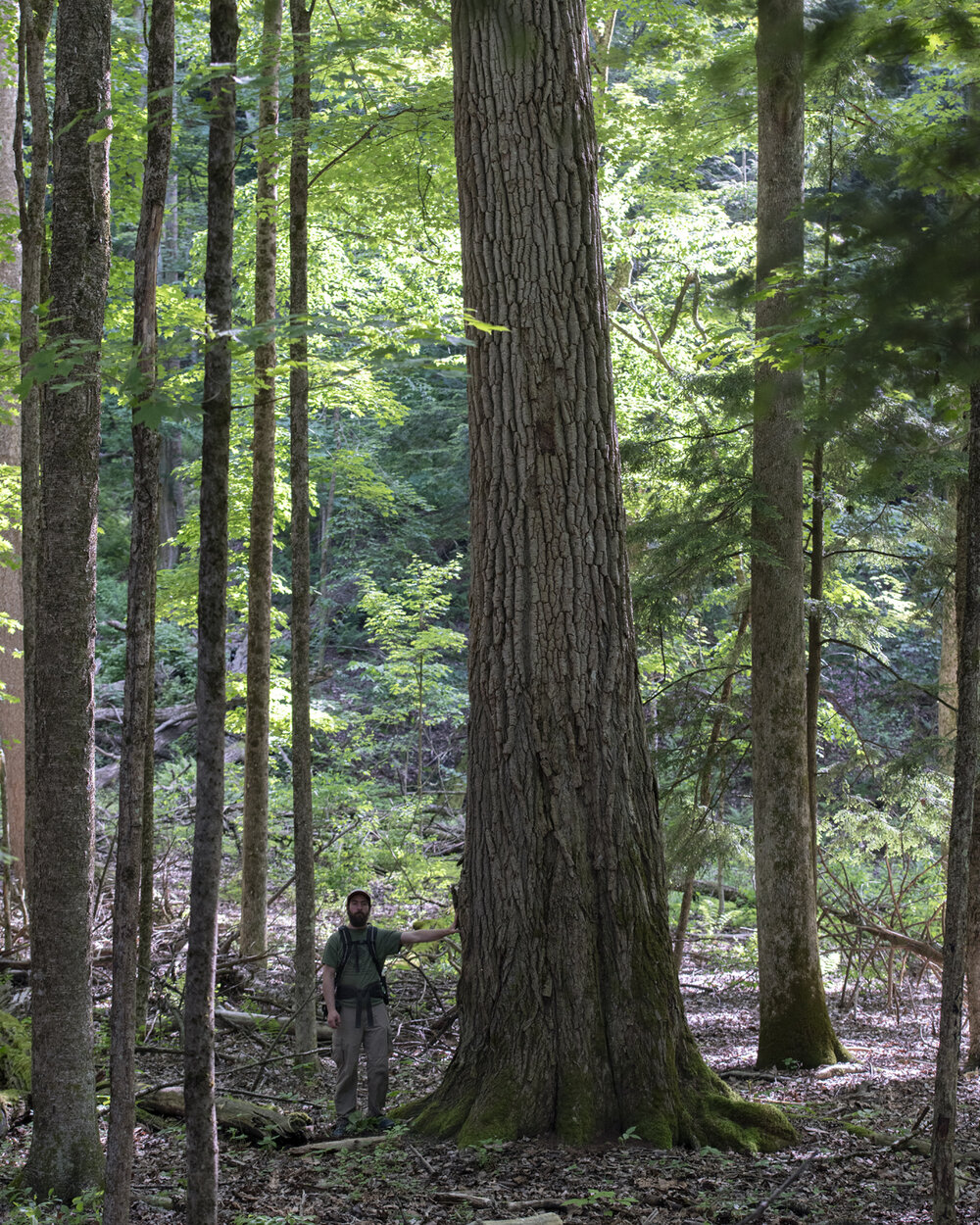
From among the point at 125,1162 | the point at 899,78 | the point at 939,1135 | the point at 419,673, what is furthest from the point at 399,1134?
the point at 419,673

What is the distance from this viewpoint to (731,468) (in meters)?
8.37

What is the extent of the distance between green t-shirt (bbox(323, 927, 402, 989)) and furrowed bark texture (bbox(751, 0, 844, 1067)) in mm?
2817

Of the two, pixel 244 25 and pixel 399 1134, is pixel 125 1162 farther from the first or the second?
pixel 244 25

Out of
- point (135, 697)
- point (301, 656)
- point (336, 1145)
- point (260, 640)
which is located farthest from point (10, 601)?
point (135, 697)

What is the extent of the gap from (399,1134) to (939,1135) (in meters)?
2.82

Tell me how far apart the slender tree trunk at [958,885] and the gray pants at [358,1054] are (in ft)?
11.4

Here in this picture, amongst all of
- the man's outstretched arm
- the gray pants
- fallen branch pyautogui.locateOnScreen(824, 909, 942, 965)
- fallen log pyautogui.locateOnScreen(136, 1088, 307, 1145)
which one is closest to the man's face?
the man's outstretched arm

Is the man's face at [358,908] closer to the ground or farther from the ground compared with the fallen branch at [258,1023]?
farther from the ground

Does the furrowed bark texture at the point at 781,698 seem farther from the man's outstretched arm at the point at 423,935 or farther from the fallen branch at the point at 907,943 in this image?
the man's outstretched arm at the point at 423,935

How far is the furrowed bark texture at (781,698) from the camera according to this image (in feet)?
23.5

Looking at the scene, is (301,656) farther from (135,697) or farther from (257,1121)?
Result: (135,697)

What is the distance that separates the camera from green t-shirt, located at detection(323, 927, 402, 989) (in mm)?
6312

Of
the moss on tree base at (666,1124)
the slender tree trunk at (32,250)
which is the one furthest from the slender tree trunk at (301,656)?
the moss on tree base at (666,1124)

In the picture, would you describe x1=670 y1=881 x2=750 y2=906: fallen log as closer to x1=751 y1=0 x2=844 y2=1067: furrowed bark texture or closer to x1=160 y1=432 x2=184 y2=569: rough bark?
x1=751 y1=0 x2=844 y2=1067: furrowed bark texture
